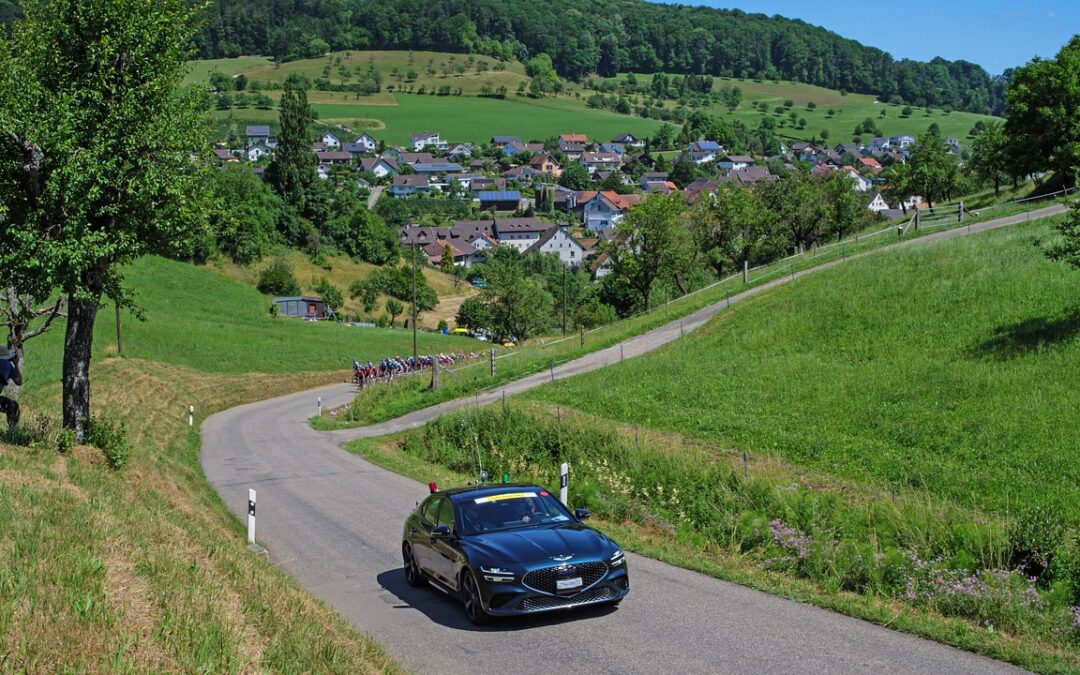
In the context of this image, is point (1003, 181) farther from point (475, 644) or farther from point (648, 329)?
point (475, 644)

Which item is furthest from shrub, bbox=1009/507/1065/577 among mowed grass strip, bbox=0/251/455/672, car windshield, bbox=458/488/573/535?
mowed grass strip, bbox=0/251/455/672

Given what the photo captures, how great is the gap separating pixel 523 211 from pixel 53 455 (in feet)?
549

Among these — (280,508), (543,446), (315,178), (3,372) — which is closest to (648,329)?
(543,446)

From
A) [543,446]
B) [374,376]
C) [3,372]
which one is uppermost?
[3,372]

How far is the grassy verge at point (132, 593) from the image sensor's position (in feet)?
23.5

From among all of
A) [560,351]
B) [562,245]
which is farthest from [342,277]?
[562,245]

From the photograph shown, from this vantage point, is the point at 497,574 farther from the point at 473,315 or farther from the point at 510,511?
the point at 473,315

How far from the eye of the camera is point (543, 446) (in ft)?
77.0

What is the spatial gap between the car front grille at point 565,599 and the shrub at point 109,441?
10.5 meters

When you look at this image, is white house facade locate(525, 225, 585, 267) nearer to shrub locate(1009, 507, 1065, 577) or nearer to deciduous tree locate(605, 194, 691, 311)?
deciduous tree locate(605, 194, 691, 311)

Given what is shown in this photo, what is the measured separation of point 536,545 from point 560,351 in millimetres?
36046

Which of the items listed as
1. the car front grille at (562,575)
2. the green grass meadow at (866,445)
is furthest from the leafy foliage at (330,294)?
the car front grille at (562,575)

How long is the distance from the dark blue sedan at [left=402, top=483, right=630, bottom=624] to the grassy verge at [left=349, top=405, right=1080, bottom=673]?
8.21 feet

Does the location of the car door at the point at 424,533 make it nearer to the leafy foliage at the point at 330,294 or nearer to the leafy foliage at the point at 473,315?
the leafy foliage at the point at 473,315
